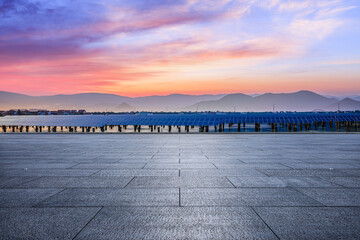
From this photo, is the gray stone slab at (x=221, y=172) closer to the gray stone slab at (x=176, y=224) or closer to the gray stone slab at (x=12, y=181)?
the gray stone slab at (x=176, y=224)

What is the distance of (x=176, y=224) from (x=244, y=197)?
2.27m

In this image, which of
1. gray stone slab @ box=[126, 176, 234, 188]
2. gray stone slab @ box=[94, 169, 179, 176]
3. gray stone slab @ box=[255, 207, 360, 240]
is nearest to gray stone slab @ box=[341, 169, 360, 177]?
gray stone slab @ box=[255, 207, 360, 240]

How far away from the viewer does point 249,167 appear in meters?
10.1

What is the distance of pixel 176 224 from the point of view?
486 centimetres

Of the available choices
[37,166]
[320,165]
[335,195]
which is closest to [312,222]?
[335,195]

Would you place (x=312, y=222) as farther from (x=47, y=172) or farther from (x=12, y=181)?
(x=47, y=172)

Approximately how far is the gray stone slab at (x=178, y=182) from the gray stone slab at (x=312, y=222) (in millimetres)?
2139

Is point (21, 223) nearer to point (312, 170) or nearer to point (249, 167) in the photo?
point (249, 167)

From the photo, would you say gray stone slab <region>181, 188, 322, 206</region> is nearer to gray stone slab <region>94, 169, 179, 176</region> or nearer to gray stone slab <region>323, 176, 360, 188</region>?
gray stone slab <region>323, 176, 360, 188</region>

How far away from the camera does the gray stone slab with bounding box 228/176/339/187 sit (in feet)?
24.6

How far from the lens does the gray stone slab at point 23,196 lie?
240 inches

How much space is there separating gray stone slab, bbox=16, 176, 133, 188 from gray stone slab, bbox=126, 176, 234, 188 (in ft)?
1.31

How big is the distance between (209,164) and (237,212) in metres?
5.39

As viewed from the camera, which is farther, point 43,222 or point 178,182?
point 178,182
